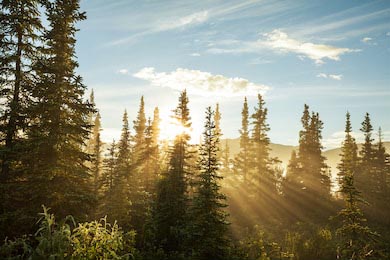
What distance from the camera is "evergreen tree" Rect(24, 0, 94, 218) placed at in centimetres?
1611

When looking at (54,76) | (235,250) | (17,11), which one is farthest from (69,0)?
(235,250)

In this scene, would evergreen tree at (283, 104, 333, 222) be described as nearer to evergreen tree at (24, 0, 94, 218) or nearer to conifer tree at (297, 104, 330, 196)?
conifer tree at (297, 104, 330, 196)

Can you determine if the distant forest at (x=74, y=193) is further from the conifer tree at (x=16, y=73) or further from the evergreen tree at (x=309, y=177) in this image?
the evergreen tree at (x=309, y=177)

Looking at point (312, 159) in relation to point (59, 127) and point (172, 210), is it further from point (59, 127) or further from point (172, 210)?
point (59, 127)

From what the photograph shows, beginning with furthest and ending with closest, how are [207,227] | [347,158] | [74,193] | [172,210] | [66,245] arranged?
[347,158]
[172,210]
[207,227]
[74,193]
[66,245]

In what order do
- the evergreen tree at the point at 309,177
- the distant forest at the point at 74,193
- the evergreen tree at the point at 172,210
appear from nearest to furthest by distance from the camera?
1. the distant forest at the point at 74,193
2. the evergreen tree at the point at 172,210
3. the evergreen tree at the point at 309,177

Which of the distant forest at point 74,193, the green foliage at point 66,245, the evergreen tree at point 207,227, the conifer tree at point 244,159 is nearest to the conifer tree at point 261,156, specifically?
the conifer tree at point 244,159

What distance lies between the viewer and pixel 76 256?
5508 mm

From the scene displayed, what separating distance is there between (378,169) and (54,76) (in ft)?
187

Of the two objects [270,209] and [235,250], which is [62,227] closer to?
[235,250]

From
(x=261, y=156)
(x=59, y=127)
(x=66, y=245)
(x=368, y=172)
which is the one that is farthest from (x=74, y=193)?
(x=368, y=172)

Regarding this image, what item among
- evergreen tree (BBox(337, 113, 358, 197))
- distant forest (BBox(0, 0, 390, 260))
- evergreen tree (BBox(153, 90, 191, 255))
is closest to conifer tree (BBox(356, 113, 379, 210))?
evergreen tree (BBox(337, 113, 358, 197))

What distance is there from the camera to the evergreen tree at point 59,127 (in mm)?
16109

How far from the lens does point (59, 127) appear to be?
17172 mm
